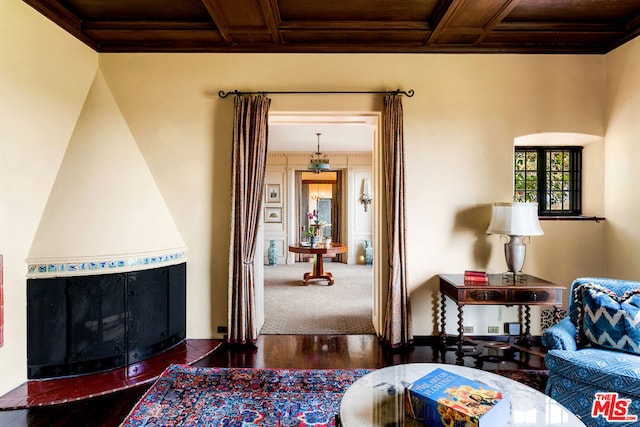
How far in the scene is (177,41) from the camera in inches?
134

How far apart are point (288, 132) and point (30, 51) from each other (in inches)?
159

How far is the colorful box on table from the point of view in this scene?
130 centimetres

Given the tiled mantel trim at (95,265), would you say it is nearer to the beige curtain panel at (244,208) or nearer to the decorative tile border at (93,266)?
the decorative tile border at (93,266)

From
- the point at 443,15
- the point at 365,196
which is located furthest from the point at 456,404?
the point at 365,196

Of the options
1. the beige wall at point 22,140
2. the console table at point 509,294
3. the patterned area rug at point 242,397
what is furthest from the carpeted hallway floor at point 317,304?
the beige wall at point 22,140

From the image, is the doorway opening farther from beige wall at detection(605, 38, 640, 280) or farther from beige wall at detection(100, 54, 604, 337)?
beige wall at detection(605, 38, 640, 280)

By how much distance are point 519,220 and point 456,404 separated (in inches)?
87.8

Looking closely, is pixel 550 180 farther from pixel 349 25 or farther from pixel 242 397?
pixel 242 397

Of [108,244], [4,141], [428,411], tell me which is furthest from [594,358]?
[4,141]

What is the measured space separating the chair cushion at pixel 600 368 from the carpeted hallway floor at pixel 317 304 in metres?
1.96

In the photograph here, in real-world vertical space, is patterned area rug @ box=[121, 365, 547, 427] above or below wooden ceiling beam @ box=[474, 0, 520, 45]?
below

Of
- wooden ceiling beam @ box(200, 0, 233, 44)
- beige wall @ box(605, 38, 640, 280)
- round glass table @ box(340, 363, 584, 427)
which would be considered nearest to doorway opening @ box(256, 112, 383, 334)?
wooden ceiling beam @ box(200, 0, 233, 44)

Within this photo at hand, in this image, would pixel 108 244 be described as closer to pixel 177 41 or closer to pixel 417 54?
pixel 177 41

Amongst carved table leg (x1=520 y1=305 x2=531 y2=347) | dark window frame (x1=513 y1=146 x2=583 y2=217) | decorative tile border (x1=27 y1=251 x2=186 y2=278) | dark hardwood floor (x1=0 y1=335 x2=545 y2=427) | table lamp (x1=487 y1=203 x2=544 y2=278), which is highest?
dark window frame (x1=513 y1=146 x2=583 y2=217)
